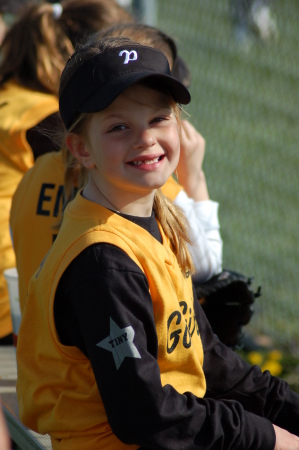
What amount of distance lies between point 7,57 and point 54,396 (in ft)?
6.31

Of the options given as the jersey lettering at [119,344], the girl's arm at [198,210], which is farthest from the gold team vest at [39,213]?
the jersey lettering at [119,344]

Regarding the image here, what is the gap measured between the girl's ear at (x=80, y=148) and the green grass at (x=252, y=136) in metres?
2.94

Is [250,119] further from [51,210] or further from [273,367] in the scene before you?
[51,210]

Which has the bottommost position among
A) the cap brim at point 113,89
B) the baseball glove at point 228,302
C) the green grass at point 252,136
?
the green grass at point 252,136

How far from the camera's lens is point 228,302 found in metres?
2.31

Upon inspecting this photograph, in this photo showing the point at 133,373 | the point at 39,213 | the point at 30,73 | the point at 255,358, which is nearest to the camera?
the point at 133,373

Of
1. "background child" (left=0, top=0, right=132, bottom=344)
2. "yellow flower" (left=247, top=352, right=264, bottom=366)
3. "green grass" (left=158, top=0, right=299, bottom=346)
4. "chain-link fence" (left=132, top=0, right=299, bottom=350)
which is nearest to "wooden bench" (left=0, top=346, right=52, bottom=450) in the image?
"background child" (left=0, top=0, right=132, bottom=344)

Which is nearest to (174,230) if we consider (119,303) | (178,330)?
(178,330)

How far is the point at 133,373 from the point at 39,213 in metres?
0.98

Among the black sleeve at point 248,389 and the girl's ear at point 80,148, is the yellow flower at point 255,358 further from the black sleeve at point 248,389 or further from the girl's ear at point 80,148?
the girl's ear at point 80,148

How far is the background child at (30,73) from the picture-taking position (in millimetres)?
2633

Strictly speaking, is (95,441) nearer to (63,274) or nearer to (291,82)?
(63,274)

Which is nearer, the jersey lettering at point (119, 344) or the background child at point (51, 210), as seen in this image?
the jersey lettering at point (119, 344)

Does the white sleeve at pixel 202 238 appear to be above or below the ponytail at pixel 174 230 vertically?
below
